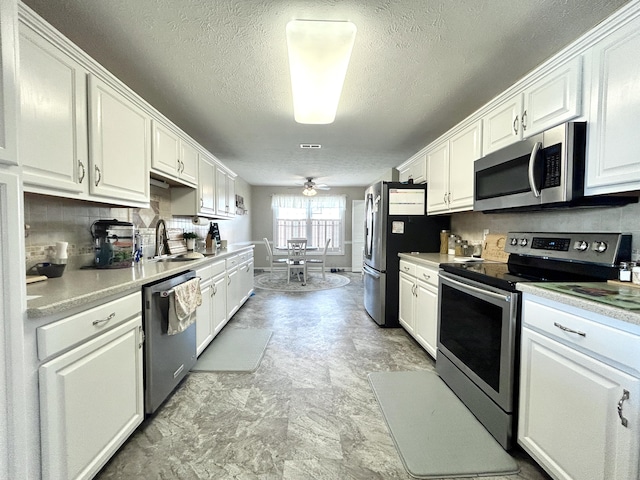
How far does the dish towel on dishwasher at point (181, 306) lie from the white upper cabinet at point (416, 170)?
2.67 meters

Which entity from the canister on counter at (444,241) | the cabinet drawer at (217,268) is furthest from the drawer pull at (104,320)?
the canister on counter at (444,241)

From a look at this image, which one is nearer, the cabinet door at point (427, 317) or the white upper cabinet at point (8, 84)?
the white upper cabinet at point (8, 84)

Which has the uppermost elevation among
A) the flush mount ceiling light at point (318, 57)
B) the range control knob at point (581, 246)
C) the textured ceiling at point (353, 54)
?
the textured ceiling at point (353, 54)

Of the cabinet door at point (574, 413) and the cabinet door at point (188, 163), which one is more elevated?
the cabinet door at point (188, 163)

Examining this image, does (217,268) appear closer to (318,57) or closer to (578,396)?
(318,57)

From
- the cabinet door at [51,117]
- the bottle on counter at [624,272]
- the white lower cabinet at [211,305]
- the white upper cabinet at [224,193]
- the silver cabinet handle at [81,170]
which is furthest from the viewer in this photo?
the white upper cabinet at [224,193]

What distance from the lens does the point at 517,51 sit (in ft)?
5.73

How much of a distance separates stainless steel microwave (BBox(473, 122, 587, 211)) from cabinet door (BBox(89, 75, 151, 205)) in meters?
2.40

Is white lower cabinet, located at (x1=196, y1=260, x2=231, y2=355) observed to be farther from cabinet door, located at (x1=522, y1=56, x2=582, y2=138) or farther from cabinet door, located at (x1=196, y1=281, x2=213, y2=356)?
cabinet door, located at (x1=522, y1=56, x2=582, y2=138)

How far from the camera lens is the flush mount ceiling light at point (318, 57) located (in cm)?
144

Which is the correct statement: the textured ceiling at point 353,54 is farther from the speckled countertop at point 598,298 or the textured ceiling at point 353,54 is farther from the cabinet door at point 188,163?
the speckled countertop at point 598,298

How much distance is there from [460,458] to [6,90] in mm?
2346

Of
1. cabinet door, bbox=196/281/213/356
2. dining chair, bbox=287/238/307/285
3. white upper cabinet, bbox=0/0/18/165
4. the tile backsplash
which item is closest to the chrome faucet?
the tile backsplash

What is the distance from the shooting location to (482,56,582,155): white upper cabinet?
151cm
